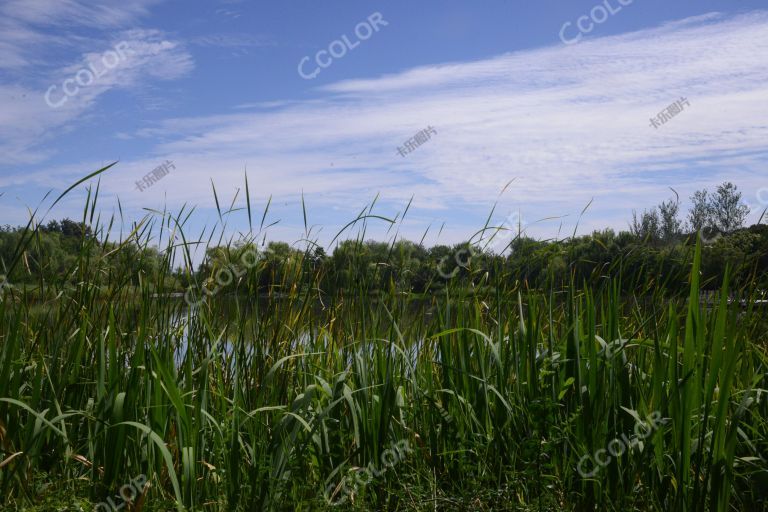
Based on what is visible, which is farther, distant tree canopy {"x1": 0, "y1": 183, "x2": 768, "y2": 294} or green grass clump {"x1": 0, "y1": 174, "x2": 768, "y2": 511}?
distant tree canopy {"x1": 0, "y1": 183, "x2": 768, "y2": 294}

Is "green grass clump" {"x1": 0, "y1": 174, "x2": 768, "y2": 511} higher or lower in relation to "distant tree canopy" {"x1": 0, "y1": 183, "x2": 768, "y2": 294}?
lower

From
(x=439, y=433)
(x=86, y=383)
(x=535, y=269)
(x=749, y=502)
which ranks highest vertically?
(x=535, y=269)

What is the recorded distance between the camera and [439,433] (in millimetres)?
2875

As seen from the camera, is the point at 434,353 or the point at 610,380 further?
the point at 434,353

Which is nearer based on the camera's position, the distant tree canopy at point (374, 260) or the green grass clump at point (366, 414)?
the green grass clump at point (366, 414)

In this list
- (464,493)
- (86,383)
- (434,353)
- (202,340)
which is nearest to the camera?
(464,493)

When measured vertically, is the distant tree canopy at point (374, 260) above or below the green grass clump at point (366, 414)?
above

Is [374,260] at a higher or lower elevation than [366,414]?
higher

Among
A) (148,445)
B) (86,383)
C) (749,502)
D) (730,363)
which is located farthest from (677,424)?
(86,383)

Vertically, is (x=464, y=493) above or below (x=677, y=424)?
below

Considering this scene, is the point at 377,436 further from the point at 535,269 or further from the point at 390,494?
the point at 535,269

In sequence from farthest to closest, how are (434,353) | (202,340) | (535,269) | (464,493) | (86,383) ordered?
(535,269), (434,353), (202,340), (86,383), (464,493)

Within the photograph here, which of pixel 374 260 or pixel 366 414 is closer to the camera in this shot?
pixel 366 414

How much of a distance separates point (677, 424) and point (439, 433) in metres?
1.00
